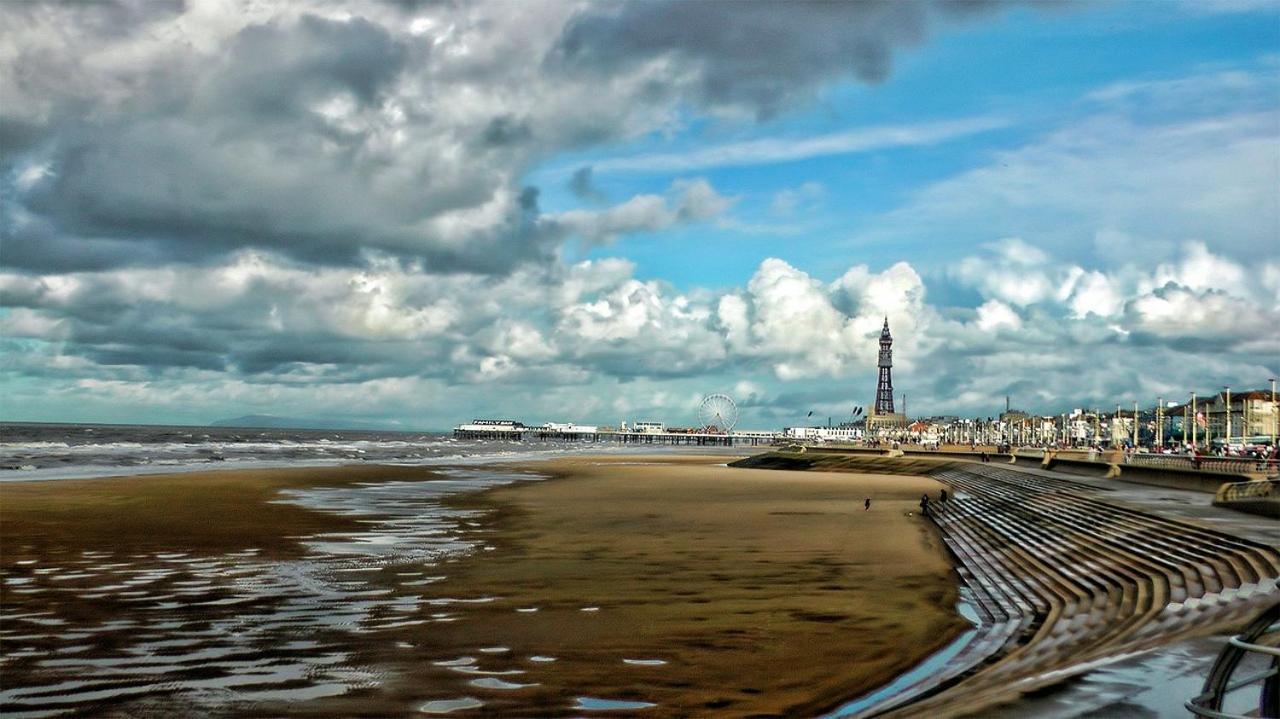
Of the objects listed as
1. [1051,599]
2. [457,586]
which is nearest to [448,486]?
[457,586]

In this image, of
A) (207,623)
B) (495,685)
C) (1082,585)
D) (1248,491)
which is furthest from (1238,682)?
(1248,491)

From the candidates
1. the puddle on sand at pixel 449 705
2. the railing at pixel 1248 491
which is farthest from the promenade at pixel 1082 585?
the puddle on sand at pixel 449 705

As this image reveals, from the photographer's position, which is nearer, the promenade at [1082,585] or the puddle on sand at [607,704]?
the puddle on sand at [607,704]

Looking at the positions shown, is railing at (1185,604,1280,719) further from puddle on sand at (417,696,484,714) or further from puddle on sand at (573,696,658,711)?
puddle on sand at (417,696,484,714)

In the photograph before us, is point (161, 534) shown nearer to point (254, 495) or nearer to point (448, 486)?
point (254, 495)

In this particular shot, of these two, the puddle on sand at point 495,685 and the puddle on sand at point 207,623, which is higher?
the puddle on sand at point 207,623

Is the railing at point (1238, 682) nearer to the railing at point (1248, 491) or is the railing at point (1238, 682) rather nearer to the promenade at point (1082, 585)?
the promenade at point (1082, 585)
